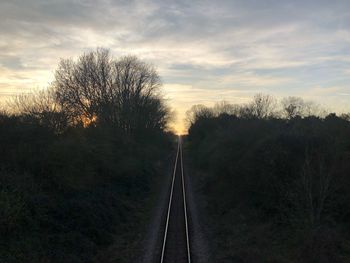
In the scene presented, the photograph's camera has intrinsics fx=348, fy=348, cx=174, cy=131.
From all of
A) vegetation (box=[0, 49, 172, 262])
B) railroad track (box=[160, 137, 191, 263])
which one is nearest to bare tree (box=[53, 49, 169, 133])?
vegetation (box=[0, 49, 172, 262])

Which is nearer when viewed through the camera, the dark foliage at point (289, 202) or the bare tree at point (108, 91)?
the dark foliage at point (289, 202)

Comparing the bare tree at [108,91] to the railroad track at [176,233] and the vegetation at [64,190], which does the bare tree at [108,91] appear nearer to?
the vegetation at [64,190]

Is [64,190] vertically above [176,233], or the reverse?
[64,190]

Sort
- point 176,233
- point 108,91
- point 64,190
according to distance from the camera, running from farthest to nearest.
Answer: point 108,91
point 64,190
point 176,233

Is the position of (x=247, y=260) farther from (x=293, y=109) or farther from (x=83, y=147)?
(x=293, y=109)

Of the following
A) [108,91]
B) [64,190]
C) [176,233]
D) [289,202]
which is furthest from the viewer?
[108,91]

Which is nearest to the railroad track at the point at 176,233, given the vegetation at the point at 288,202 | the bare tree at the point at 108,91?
the vegetation at the point at 288,202

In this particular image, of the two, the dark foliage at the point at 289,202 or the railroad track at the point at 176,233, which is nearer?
the railroad track at the point at 176,233

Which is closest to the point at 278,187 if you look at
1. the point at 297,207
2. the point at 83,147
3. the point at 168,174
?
the point at 297,207

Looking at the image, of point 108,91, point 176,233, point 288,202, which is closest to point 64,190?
point 176,233

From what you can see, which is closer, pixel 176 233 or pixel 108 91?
pixel 176 233

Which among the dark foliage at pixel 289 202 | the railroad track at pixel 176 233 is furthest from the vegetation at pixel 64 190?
the dark foliage at pixel 289 202

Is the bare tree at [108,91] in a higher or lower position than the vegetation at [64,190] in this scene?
higher

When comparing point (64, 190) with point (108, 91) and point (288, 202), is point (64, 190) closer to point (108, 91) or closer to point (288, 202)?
point (288, 202)
